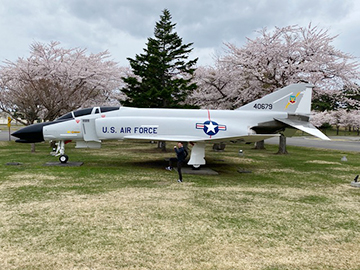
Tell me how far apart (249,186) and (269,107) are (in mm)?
5097

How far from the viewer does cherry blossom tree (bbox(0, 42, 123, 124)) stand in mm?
22125

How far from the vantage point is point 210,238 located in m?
5.00

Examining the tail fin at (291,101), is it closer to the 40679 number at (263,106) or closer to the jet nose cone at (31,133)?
the 40679 number at (263,106)

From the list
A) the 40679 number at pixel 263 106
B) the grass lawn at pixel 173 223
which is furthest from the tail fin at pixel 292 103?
the grass lawn at pixel 173 223

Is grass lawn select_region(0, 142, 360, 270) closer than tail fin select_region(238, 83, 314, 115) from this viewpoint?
Yes

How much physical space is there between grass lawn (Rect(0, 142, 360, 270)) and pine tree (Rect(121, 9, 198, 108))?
1123 centimetres

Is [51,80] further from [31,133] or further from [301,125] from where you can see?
[301,125]

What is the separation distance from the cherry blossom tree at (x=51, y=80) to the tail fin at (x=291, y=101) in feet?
52.3

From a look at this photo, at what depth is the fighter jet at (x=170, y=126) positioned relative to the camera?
11805 millimetres

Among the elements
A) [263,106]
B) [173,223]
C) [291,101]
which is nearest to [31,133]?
[173,223]

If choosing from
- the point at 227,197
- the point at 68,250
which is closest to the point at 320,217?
the point at 227,197

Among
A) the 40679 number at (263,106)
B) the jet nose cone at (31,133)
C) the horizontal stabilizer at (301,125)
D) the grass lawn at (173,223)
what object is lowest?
the grass lawn at (173,223)

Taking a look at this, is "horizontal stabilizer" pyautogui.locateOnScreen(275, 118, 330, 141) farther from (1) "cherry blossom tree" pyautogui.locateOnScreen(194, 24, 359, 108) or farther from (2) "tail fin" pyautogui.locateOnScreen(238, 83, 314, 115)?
(1) "cherry blossom tree" pyautogui.locateOnScreen(194, 24, 359, 108)

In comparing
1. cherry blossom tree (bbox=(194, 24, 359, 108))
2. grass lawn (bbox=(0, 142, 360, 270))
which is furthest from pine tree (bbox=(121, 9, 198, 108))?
grass lawn (bbox=(0, 142, 360, 270))
